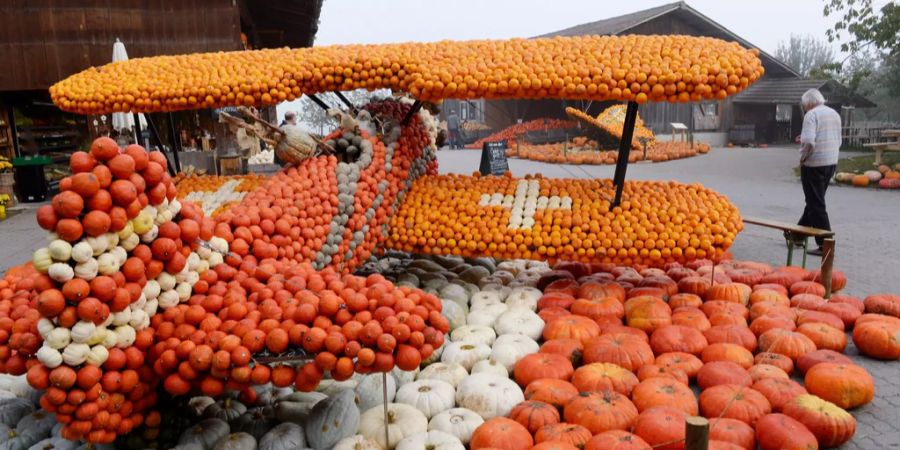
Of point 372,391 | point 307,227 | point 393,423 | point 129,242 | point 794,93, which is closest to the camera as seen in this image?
point 129,242

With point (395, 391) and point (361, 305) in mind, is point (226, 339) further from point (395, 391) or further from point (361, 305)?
point (395, 391)

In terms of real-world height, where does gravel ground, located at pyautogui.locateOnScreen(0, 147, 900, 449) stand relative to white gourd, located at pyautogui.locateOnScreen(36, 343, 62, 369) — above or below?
below

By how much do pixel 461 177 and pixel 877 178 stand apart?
39.3ft

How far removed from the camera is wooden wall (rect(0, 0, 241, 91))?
519 inches

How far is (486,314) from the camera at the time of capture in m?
5.12

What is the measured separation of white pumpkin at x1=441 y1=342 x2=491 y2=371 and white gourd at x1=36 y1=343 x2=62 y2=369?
7.85 feet

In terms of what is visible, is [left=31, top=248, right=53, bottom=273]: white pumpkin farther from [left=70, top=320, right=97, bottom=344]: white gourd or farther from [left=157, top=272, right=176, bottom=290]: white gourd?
[left=157, top=272, right=176, bottom=290]: white gourd

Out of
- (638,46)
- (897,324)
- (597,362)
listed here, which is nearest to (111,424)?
(597,362)

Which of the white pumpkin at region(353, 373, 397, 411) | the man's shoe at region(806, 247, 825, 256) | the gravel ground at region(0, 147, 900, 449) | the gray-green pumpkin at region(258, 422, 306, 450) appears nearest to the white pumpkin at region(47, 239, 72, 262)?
the gray-green pumpkin at region(258, 422, 306, 450)

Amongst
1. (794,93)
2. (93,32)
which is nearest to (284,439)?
(93,32)

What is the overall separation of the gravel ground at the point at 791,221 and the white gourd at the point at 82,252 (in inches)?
155

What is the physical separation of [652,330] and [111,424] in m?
3.63

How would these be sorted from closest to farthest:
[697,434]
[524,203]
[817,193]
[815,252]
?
[697,434], [524,203], [817,193], [815,252]

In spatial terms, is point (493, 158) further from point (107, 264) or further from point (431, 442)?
point (107, 264)
